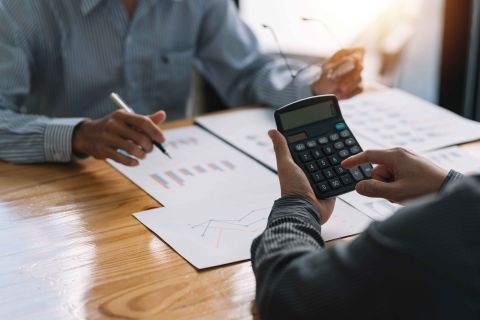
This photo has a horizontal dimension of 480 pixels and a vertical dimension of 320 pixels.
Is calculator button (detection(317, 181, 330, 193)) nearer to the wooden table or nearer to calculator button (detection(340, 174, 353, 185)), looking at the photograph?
calculator button (detection(340, 174, 353, 185))

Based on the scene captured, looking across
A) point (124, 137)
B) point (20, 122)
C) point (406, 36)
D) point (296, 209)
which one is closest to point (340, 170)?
point (296, 209)

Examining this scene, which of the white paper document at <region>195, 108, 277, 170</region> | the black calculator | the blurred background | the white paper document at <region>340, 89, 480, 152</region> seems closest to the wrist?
the white paper document at <region>195, 108, 277, 170</region>

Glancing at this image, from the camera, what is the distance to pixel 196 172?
120 centimetres

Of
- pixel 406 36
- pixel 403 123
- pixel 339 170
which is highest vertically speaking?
pixel 339 170

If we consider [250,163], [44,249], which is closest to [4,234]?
[44,249]

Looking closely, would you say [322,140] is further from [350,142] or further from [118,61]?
[118,61]

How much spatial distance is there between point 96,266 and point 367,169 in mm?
394

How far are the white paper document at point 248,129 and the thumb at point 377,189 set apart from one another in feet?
0.95

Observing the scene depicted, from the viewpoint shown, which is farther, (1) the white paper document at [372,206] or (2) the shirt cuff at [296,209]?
(1) the white paper document at [372,206]

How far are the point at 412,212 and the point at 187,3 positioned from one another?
41.9 inches

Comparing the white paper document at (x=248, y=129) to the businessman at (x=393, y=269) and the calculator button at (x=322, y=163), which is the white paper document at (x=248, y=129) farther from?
the businessman at (x=393, y=269)

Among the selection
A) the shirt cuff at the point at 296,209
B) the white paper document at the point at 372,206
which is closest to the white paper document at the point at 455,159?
the white paper document at the point at 372,206

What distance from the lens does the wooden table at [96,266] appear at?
2.69 ft

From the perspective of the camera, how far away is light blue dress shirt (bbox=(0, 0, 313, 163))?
4.61 ft
